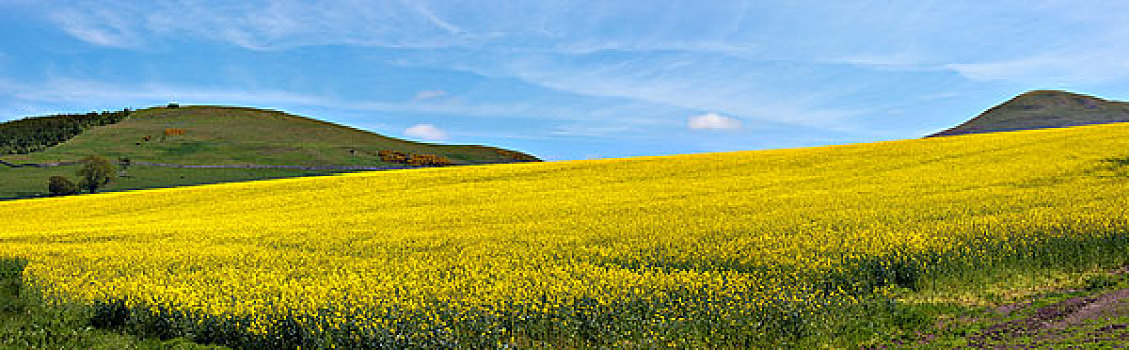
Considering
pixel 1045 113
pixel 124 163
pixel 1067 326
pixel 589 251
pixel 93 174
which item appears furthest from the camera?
pixel 1045 113

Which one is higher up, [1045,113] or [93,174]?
[1045,113]

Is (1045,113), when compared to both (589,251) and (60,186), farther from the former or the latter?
(60,186)

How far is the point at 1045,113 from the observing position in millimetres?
133375

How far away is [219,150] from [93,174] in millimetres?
28480

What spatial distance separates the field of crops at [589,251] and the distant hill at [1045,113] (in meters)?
106

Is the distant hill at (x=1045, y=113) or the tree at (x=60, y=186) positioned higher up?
the distant hill at (x=1045, y=113)

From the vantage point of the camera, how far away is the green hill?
79125 mm

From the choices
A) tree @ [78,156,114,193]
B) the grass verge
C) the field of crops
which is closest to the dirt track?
the field of crops

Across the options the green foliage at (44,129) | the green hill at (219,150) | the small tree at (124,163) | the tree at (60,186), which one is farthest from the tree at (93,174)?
the green foliage at (44,129)

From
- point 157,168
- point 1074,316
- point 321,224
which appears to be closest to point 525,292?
point 1074,316

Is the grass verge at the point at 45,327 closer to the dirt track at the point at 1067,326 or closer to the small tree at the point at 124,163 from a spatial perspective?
the dirt track at the point at 1067,326

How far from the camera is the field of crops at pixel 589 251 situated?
10945mm

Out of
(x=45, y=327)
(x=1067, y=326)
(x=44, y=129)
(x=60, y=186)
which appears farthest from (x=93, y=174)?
(x=1067, y=326)

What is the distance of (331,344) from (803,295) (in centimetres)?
766
